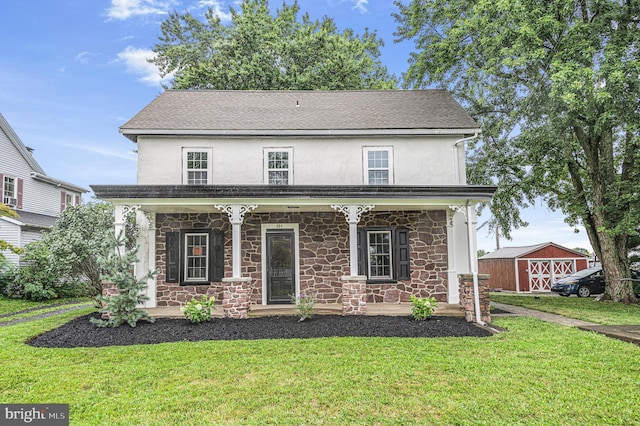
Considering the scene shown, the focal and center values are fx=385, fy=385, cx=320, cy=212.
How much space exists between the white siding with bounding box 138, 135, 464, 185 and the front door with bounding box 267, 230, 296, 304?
1739 mm

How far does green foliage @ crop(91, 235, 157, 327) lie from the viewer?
866 centimetres

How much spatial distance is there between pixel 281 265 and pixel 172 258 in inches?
122

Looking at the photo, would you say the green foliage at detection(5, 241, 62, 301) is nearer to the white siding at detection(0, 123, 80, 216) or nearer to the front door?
the white siding at detection(0, 123, 80, 216)

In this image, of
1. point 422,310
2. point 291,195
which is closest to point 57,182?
point 291,195

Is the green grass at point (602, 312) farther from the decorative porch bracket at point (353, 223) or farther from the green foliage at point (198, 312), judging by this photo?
the green foliage at point (198, 312)

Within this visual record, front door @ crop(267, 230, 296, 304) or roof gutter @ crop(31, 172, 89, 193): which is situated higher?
roof gutter @ crop(31, 172, 89, 193)

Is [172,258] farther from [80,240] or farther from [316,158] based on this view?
[316,158]

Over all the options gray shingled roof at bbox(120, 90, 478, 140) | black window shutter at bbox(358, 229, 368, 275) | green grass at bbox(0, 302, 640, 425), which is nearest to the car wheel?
gray shingled roof at bbox(120, 90, 478, 140)

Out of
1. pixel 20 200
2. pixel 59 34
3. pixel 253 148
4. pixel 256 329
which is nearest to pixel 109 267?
pixel 256 329

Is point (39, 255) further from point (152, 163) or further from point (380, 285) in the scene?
point (380, 285)

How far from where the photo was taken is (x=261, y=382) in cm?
525

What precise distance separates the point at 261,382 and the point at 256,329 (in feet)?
10.0

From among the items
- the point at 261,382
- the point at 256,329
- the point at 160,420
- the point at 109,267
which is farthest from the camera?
the point at 109,267

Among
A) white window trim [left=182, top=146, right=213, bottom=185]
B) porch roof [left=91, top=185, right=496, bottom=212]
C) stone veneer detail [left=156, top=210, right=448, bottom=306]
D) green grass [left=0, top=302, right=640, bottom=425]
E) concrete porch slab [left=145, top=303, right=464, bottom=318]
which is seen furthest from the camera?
white window trim [left=182, top=146, right=213, bottom=185]
